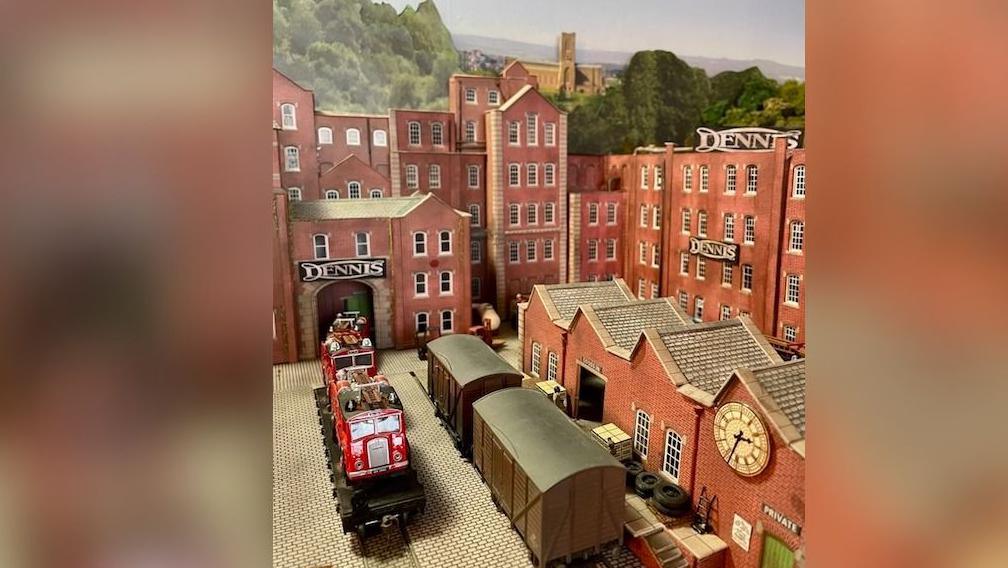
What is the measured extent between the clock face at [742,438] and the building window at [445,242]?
1029 cm

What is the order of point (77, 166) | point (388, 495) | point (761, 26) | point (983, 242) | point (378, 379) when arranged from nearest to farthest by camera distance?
point (77, 166) < point (983, 242) < point (388, 495) < point (378, 379) < point (761, 26)

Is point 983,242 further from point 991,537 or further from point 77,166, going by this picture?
point 77,166

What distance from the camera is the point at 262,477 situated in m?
2.00

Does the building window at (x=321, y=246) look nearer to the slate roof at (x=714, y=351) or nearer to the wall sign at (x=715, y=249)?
the slate roof at (x=714, y=351)

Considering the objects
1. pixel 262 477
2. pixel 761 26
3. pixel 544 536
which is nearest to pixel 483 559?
pixel 544 536

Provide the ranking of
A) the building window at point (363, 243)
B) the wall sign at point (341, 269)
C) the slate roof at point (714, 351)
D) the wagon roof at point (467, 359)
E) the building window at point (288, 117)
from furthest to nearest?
the building window at point (288, 117) < the building window at point (363, 243) < the wall sign at point (341, 269) < the wagon roof at point (467, 359) < the slate roof at point (714, 351)

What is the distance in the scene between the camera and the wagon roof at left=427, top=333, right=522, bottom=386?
11.2 meters

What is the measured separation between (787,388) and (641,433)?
3386 millimetres

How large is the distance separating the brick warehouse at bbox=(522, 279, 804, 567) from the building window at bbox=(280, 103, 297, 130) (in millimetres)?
10825

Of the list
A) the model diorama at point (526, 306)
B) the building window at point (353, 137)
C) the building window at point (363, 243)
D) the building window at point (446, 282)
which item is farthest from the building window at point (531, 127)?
the building window at point (363, 243)

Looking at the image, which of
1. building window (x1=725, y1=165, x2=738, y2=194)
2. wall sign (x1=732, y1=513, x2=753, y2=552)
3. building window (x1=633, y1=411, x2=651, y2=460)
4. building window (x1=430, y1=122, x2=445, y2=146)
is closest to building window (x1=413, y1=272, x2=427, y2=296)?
building window (x1=430, y1=122, x2=445, y2=146)

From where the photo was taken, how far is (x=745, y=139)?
1706cm

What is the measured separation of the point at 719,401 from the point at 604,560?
288cm

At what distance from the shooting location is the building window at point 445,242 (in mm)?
16266
